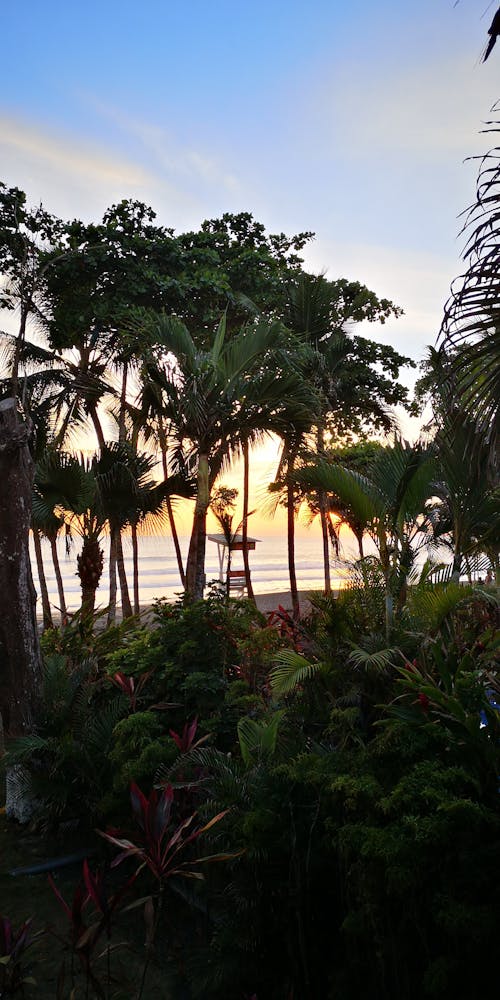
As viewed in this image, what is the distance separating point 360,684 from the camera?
374cm

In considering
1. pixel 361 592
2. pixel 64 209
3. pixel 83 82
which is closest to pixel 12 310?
pixel 64 209

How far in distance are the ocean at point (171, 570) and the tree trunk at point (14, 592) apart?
24.2m

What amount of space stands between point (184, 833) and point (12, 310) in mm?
14999

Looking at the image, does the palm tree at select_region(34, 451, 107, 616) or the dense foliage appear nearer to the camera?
the dense foliage

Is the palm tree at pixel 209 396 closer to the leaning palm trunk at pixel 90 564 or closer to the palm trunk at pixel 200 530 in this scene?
the palm trunk at pixel 200 530

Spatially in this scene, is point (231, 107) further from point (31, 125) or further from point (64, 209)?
point (64, 209)

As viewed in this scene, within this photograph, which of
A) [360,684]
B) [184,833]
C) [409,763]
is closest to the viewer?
[409,763]

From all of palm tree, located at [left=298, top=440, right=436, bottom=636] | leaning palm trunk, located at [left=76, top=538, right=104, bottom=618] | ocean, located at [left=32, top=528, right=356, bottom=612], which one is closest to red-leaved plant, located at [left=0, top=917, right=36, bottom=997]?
palm tree, located at [left=298, top=440, right=436, bottom=636]

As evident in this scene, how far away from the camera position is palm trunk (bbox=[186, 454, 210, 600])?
10.1m

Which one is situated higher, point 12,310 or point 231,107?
point 12,310

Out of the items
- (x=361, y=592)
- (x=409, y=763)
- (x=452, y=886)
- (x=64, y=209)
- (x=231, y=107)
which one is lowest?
(x=452, y=886)

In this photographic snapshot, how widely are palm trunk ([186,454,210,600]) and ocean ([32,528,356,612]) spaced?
768 inches

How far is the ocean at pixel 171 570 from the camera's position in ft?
129

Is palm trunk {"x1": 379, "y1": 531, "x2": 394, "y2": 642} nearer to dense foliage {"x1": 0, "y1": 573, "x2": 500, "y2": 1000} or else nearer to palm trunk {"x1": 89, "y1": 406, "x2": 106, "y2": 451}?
dense foliage {"x1": 0, "y1": 573, "x2": 500, "y2": 1000}
